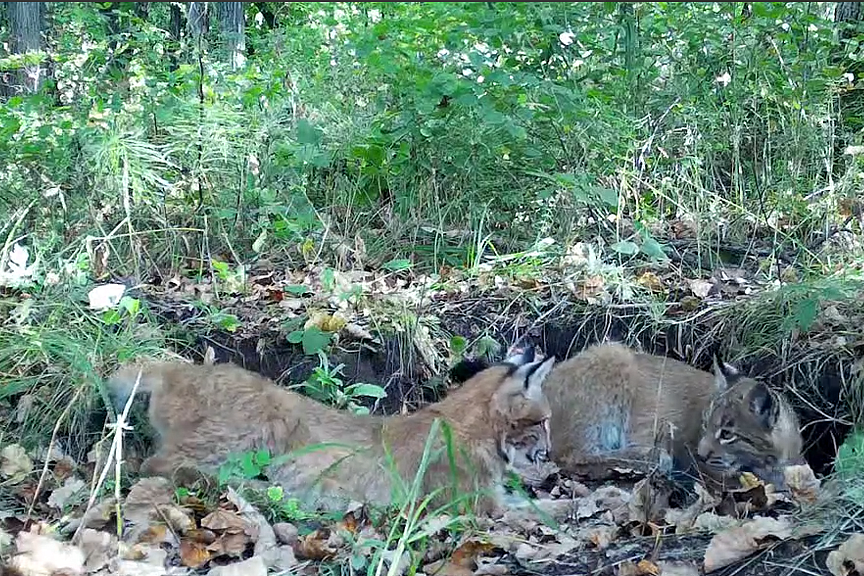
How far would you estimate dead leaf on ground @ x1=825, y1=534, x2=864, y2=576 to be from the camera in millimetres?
2828

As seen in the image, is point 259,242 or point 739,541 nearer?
point 739,541

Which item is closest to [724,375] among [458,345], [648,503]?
[648,503]

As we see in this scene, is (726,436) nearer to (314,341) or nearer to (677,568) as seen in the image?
(677,568)

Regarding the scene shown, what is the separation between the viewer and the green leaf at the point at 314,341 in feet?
16.7

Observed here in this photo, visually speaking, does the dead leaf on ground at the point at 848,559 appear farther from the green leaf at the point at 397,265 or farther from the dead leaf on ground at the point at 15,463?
the green leaf at the point at 397,265

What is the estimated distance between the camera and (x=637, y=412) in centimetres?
501

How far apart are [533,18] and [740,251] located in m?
1.98

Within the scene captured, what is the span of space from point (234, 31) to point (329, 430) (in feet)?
15.6

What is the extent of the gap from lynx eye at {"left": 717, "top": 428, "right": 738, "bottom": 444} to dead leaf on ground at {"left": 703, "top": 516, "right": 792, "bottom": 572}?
4.38ft

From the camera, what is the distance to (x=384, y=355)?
5.39 meters

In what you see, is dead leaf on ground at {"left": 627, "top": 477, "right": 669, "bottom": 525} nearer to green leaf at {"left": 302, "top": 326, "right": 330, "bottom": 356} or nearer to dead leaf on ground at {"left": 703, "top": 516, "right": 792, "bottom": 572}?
dead leaf on ground at {"left": 703, "top": 516, "right": 792, "bottom": 572}

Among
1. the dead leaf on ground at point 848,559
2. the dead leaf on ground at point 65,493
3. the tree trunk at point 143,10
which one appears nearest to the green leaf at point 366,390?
the dead leaf on ground at point 65,493

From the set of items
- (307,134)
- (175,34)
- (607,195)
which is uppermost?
(175,34)

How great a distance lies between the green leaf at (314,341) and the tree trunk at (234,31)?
344 centimetres
